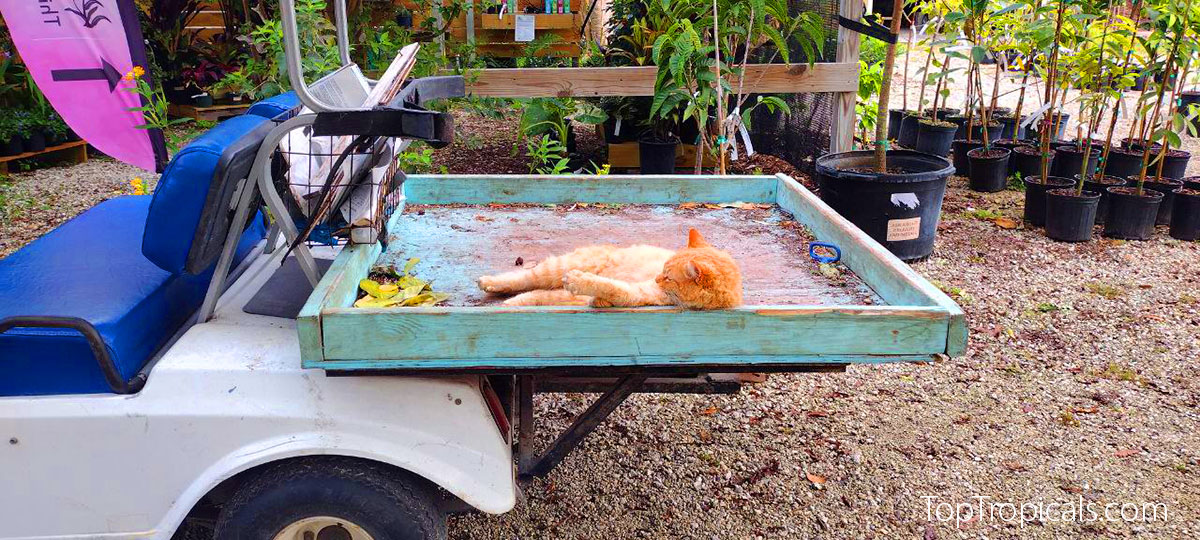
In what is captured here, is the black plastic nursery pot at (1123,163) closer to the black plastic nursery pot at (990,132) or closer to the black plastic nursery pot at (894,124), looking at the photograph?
the black plastic nursery pot at (990,132)

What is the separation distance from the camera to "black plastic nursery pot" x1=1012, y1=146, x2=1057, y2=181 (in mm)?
6953

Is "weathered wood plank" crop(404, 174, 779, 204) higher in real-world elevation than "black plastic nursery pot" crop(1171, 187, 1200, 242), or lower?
higher

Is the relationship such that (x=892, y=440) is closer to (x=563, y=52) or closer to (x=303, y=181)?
(x=303, y=181)

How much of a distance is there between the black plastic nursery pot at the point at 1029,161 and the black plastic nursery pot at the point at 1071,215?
54.4 inches

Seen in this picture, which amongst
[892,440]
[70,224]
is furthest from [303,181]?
[892,440]

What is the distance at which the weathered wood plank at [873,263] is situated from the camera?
1785mm

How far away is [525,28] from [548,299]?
19.1 ft

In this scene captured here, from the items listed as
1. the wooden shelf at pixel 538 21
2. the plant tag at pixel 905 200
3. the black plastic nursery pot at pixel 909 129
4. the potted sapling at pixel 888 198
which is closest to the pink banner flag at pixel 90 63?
the potted sapling at pixel 888 198

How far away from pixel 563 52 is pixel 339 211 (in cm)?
776

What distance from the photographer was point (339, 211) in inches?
86.1

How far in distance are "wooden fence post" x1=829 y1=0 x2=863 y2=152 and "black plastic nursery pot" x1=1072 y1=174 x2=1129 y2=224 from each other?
1715mm

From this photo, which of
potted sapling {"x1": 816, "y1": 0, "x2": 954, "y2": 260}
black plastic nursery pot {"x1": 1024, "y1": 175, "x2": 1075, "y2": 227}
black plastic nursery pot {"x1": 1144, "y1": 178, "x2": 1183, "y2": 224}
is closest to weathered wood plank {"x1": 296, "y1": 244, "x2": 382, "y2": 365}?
potted sapling {"x1": 816, "y1": 0, "x2": 954, "y2": 260}

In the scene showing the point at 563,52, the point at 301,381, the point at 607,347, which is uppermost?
the point at 563,52

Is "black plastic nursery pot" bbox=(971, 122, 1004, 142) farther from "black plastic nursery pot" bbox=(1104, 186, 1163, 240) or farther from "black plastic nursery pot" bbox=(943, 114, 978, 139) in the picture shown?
"black plastic nursery pot" bbox=(1104, 186, 1163, 240)
